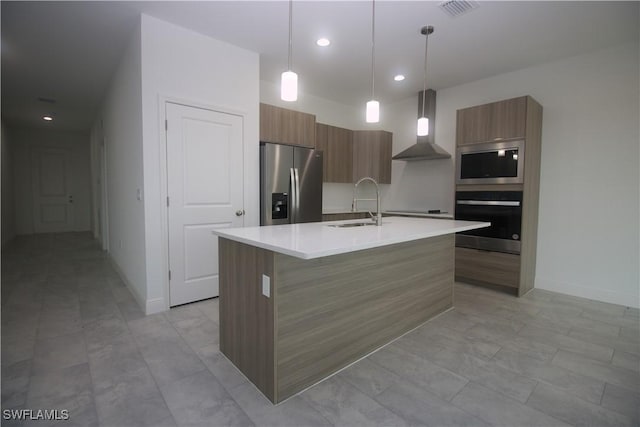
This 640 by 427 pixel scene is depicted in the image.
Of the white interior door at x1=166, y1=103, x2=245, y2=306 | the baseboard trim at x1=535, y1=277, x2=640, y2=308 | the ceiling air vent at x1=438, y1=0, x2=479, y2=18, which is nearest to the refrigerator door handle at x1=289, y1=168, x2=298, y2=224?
the white interior door at x1=166, y1=103, x2=245, y2=306

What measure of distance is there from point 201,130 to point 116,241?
8.23 ft

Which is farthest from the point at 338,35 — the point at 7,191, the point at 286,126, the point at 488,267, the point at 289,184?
the point at 7,191

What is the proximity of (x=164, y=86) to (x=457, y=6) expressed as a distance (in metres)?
2.66

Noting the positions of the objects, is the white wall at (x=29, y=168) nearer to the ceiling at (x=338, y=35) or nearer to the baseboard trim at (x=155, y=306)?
the ceiling at (x=338, y=35)

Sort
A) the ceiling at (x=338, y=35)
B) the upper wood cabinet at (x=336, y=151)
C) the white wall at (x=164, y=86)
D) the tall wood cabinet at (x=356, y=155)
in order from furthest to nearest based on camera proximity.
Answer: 1. the tall wood cabinet at (x=356, y=155)
2. the upper wood cabinet at (x=336, y=151)
3. the white wall at (x=164, y=86)
4. the ceiling at (x=338, y=35)

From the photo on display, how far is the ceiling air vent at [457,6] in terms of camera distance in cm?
247

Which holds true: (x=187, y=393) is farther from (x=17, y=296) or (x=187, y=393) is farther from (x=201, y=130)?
(x=17, y=296)

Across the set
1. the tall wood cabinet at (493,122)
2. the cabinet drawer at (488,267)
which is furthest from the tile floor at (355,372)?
the tall wood cabinet at (493,122)

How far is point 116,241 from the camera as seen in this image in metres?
4.40

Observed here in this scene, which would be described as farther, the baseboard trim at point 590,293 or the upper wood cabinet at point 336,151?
the upper wood cabinet at point 336,151

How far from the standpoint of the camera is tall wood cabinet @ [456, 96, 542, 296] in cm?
339

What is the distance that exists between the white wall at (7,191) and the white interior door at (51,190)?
2.04 feet

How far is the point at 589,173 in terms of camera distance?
3391 millimetres

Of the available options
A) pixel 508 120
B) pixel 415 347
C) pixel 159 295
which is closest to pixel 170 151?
pixel 159 295
